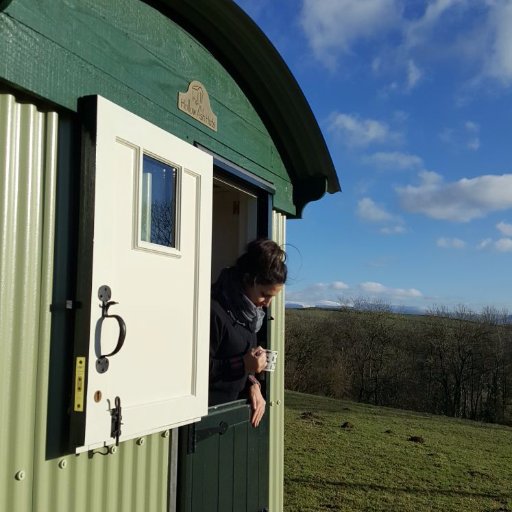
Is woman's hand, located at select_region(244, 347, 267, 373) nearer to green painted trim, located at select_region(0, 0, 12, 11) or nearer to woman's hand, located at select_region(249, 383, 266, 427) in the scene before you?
woman's hand, located at select_region(249, 383, 266, 427)

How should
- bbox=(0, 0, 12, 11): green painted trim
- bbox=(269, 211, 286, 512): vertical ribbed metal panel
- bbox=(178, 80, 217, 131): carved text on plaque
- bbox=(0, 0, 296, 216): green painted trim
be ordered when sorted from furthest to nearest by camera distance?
1. bbox=(269, 211, 286, 512): vertical ribbed metal panel
2. bbox=(178, 80, 217, 131): carved text on plaque
3. bbox=(0, 0, 296, 216): green painted trim
4. bbox=(0, 0, 12, 11): green painted trim

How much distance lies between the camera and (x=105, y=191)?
2.44 m

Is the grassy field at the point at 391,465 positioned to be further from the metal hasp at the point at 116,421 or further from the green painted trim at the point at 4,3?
the green painted trim at the point at 4,3

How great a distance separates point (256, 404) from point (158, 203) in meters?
1.61

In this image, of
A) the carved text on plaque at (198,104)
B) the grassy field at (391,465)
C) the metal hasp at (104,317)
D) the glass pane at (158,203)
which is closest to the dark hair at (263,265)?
the glass pane at (158,203)

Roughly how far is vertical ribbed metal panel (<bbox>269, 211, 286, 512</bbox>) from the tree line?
28187 millimetres

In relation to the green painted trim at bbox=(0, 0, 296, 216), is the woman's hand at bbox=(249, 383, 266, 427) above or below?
below

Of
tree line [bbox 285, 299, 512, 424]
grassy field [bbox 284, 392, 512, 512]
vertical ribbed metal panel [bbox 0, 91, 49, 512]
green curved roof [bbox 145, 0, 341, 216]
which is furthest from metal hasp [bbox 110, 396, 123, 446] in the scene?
tree line [bbox 285, 299, 512, 424]

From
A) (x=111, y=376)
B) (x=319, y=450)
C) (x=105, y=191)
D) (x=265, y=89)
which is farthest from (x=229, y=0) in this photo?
(x=319, y=450)

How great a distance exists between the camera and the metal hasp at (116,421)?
94.8 inches

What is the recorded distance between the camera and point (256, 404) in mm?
3816

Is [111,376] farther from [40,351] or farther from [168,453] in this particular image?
[168,453]

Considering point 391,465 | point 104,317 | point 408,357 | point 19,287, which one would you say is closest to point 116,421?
point 104,317

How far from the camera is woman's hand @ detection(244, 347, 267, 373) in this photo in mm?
3334
